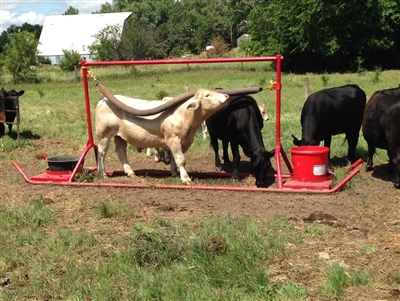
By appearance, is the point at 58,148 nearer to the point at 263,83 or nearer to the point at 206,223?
the point at 206,223

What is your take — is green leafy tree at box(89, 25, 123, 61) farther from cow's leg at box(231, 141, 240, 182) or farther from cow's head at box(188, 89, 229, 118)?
cow's head at box(188, 89, 229, 118)

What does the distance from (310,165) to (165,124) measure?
92.1 inches

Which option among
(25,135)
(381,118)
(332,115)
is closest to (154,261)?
(381,118)

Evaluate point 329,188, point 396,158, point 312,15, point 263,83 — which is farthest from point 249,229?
point 312,15

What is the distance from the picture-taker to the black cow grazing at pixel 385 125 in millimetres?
7926

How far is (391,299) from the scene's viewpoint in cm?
416

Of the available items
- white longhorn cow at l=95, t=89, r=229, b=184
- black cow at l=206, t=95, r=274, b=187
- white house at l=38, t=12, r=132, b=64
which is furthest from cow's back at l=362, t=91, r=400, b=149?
white house at l=38, t=12, r=132, b=64

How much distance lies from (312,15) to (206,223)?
116ft

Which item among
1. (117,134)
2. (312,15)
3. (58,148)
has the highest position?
(312,15)

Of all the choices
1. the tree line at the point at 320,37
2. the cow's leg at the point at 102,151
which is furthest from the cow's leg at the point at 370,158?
the tree line at the point at 320,37

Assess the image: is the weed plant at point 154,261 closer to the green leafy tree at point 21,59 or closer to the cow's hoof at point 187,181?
the cow's hoof at point 187,181

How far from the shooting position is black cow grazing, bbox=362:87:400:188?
793 centimetres

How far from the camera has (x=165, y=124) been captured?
28.1ft

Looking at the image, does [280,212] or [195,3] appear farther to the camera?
[195,3]
